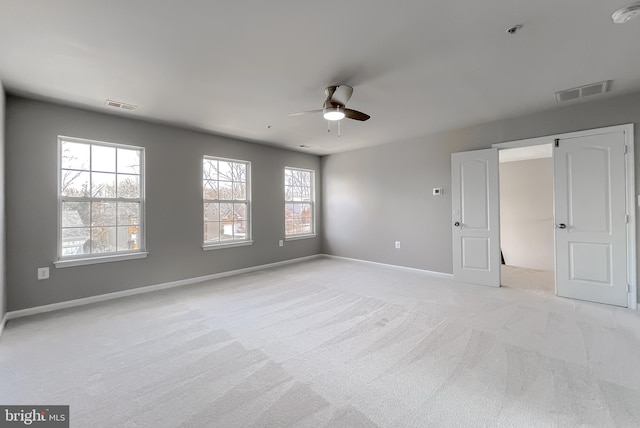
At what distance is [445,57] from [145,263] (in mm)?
4513

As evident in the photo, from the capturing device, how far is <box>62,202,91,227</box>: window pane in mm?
3416

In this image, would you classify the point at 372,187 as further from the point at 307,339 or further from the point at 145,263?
the point at 145,263

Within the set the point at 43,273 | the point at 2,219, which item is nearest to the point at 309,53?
the point at 2,219

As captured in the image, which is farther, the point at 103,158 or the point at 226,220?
the point at 226,220

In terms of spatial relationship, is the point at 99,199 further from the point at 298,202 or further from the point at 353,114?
the point at 298,202

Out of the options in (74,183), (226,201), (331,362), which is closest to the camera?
(331,362)

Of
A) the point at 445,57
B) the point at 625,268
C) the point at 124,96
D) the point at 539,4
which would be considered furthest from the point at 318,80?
the point at 625,268

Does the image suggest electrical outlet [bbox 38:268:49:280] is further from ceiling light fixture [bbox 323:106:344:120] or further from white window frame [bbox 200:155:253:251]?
ceiling light fixture [bbox 323:106:344:120]

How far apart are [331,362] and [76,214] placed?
12.1 ft

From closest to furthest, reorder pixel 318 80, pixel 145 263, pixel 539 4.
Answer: pixel 539 4 → pixel 318 80 → pixel 145 263

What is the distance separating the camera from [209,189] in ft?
15.7

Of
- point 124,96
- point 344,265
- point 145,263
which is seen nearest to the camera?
point 124,96

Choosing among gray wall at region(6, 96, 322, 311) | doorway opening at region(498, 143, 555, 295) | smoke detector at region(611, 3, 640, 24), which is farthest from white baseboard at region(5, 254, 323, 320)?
smoke detector at region(611, 3, 640, 24)

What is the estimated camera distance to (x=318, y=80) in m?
2.77
